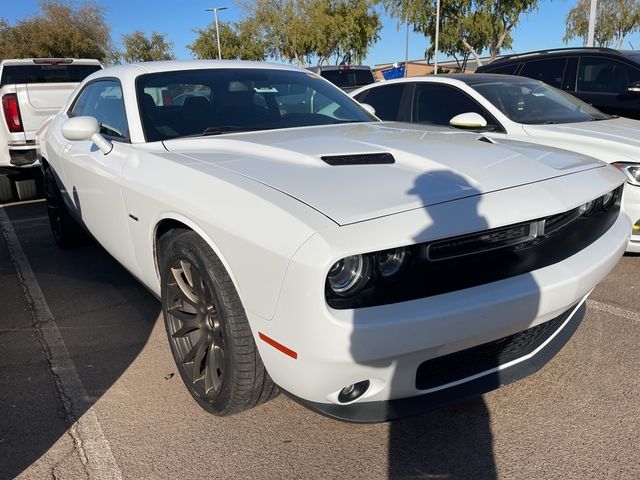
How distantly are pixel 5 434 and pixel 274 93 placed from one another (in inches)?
95.9

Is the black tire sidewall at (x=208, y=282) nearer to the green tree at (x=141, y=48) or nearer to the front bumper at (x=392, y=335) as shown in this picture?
the front bumper at (x=392, y=335)

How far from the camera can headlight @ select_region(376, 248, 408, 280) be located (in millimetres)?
1835

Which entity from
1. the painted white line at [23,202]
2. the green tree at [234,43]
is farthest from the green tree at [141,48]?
the painted white line at [23,202]

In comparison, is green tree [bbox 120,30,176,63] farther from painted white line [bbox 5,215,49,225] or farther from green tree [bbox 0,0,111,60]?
painted white line [bbox 5,215,49,225]

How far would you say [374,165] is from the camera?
235 cm

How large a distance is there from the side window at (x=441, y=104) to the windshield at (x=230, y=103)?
1.79m

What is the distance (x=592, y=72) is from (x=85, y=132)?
6333 millimetres

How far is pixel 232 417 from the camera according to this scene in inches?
97.4

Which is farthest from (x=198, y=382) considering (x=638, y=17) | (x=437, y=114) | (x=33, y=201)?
(x=638, y=17)

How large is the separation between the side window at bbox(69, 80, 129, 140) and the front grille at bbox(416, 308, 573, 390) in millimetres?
2158

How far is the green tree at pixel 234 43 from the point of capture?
38688 millimetres

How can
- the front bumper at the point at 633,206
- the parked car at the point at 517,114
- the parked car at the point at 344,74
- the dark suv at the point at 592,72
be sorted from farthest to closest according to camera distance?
1. the parked car at the point at 344,74
2. the dark suv at the point at 592,72
3. the parked car at the point at 517,114
4. the front bumper at the point at 633,206

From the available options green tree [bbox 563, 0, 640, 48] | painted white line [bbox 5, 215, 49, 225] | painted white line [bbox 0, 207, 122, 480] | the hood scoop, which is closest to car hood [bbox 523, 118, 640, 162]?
the hood scoop

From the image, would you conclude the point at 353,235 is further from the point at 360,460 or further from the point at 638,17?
the point at 638,17
